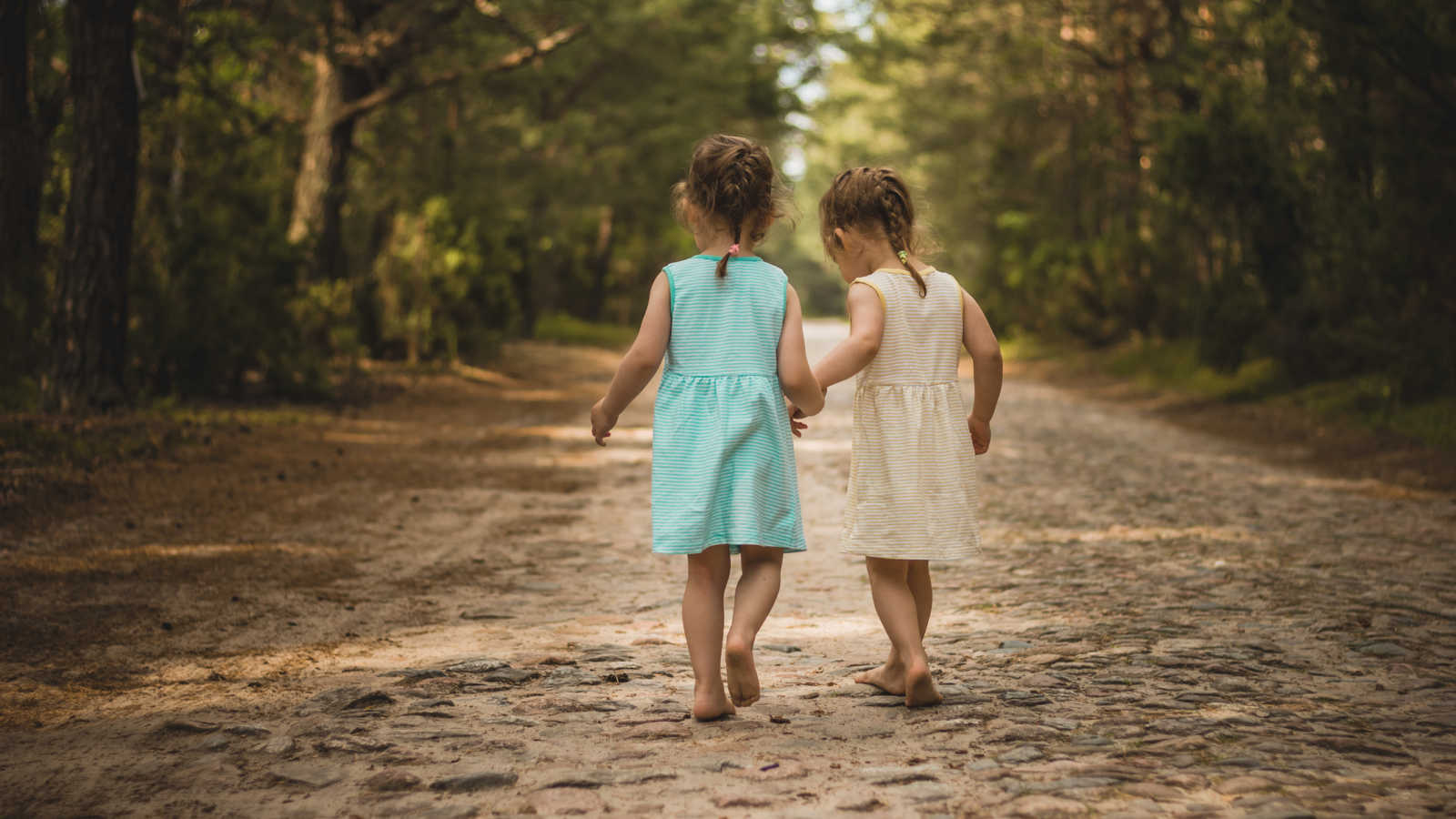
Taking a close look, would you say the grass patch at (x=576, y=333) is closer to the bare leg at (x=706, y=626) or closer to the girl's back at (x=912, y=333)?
the girl's back at (x=912, y=333)

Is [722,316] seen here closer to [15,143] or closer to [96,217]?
[96,217]

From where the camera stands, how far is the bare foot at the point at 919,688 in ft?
13.2

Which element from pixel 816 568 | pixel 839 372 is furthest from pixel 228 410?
pixel 839 372

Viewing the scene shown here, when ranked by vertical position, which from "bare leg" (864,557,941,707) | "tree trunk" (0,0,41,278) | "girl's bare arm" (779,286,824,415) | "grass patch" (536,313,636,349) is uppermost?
"tree trunk" (0,0,41,278)

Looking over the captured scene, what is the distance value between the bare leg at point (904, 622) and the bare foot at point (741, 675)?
472mm

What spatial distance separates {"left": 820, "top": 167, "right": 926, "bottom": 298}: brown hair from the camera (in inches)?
171

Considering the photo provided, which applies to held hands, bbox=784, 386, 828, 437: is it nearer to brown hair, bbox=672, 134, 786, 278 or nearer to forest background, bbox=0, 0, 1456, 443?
brown hair, bbox=672, 134, 786, 278

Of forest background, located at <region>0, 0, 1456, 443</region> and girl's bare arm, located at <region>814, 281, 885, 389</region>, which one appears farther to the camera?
forest background, located at <region>0, 0, 1456, 443</region>

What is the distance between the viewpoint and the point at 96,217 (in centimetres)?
1048

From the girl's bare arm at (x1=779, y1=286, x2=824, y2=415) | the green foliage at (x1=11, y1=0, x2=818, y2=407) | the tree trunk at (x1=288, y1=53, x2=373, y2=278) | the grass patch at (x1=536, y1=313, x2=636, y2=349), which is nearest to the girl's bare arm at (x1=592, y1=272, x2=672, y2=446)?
the girl's bare arm at (x1=779, y1=286, x2=824, y2=415)

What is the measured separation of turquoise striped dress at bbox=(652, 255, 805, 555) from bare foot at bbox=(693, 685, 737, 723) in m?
0.42

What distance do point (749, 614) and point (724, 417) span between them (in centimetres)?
60

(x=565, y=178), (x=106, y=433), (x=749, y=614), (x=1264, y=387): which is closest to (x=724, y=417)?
(x=749, y=614)

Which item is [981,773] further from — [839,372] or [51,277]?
[51,277]
